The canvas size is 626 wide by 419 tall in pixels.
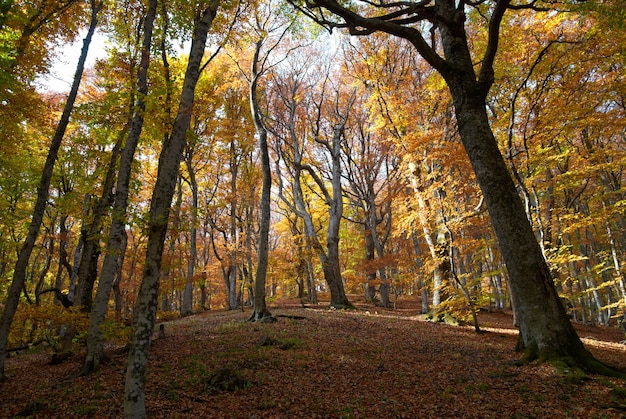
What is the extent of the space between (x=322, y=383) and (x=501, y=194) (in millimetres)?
4785

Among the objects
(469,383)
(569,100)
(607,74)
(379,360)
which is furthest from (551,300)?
(607,74)

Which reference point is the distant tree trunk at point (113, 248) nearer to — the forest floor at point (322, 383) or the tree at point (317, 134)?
the forest floor at point (322, 383)

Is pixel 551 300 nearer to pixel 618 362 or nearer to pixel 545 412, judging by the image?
pixel 545 412

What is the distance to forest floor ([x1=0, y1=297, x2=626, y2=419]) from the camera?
174 inches

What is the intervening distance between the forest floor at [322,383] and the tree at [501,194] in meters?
0.55

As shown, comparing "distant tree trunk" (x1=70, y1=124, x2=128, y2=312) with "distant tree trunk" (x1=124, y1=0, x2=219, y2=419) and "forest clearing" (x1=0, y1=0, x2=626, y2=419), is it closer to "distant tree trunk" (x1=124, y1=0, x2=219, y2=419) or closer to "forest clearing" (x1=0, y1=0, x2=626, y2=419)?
"forest clearing" (x1=0, y1=0, x2=626, y2=419)

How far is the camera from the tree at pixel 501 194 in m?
5.48

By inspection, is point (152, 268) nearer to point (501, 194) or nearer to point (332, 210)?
point (501, 194)

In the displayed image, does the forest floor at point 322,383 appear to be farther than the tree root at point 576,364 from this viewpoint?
No

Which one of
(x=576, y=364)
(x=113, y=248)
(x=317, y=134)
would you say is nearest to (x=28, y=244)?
(x=113, y=248)

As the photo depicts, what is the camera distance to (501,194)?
19.8 feet

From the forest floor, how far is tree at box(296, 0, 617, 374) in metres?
0.55

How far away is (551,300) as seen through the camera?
18.2 feet

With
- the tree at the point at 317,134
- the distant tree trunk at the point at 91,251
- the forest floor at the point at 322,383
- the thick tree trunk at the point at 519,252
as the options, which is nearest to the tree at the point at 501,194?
the thick tree trunk at the point at 519,252
